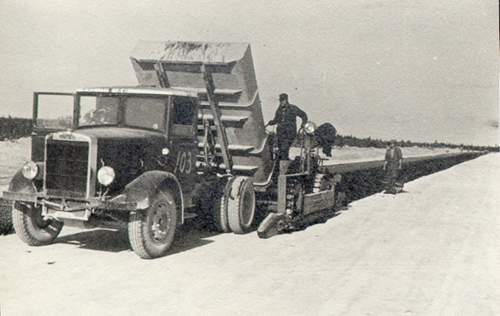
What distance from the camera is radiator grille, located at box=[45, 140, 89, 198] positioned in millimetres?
8492

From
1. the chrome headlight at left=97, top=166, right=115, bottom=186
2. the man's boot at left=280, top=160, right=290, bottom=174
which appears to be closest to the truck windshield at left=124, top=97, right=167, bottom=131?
the chrome headlight at left=97, top=166, right=115, bottom=186

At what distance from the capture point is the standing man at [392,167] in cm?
2103

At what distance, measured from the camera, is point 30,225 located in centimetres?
918

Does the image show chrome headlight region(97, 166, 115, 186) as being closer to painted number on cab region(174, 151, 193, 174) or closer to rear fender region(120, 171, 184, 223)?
rear fender region(120, 171, 184, 223)

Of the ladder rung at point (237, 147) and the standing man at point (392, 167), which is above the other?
the ladder rung at point (237, 147)

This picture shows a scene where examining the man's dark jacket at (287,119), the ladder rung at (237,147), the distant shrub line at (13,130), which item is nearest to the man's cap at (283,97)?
the man's dark jacket at (287,119)

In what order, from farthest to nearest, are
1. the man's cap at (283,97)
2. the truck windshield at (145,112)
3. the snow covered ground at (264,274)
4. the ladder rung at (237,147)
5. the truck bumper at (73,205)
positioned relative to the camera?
the man's cap at (283,97)
the ladder rung at (237,147)
the truck windshield at (145,112)
the truck bumper at (73,205)
the snow covered ground at (264,274)

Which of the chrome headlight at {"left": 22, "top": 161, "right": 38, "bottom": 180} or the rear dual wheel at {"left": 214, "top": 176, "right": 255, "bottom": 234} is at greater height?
the chrome headlight at {"left": 22, "top": 161, "right": 38, "bottom": 180}

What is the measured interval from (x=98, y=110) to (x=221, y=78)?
2.27m

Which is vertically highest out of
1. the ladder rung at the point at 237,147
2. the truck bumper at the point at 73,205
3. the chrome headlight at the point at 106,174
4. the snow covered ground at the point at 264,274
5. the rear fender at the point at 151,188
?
the ladder rung at the point at 237,147

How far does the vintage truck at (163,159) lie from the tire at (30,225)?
0.05 feet

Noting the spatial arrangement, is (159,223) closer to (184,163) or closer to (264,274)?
(184,163)

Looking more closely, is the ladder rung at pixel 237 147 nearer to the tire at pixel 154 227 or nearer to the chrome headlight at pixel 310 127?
the chrome headlight at pixel 310 127

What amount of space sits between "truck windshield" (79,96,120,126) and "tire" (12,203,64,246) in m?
1.55
